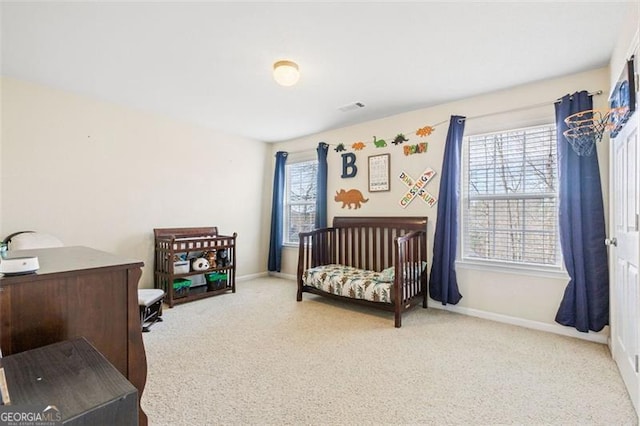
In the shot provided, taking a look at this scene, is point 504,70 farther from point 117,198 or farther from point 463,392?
point 117,198

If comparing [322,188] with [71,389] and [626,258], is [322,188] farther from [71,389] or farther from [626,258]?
[71,389]

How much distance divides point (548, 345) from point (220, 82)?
11.4 ft

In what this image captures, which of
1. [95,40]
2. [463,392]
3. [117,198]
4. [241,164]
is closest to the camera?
[463,392]

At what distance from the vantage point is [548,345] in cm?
243

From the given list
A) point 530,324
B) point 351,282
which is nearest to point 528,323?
point 530,324

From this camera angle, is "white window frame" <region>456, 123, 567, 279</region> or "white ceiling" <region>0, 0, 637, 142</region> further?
"white window frame" <region>456, 123, 567, 279</region>

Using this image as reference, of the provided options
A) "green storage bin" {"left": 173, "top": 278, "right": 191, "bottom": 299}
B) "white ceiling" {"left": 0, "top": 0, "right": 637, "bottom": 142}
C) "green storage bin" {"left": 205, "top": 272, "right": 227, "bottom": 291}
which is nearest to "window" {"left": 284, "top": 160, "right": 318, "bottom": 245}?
"green storage bin" {"left": 205, "top": 272, "right": 227, "bottom": 291}

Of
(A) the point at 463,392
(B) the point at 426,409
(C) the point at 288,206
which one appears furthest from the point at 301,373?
(C) the point at 288,206

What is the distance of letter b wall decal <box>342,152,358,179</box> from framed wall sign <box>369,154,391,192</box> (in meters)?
0.24

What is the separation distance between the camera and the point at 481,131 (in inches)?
123

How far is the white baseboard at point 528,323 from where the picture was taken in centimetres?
249

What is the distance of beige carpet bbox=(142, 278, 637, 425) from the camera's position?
1602 mm

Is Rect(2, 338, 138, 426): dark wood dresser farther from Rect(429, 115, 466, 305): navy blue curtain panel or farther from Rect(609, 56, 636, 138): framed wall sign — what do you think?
Rect(429, 115, 466, 305): navy blue curtain panel

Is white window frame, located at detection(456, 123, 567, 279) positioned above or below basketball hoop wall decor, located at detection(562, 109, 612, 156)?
below
